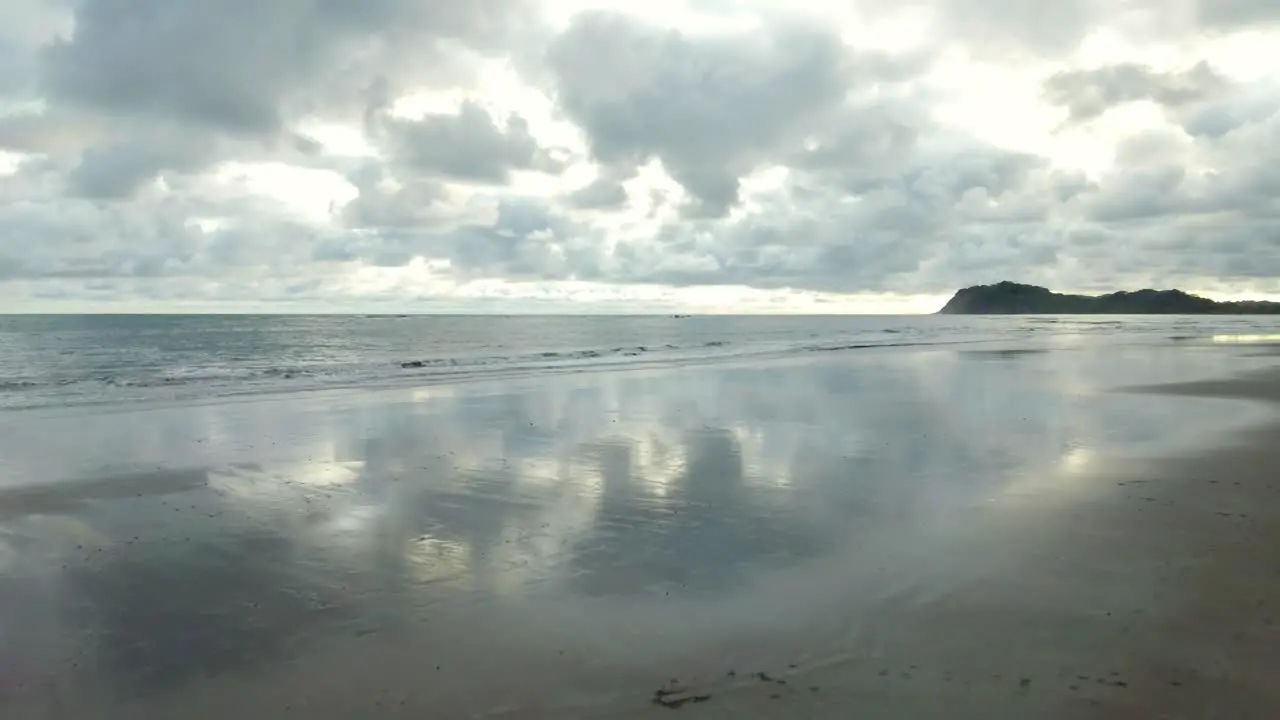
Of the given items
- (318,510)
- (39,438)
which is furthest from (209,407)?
(318,510)

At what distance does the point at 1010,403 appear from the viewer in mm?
23438

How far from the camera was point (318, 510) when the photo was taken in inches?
457

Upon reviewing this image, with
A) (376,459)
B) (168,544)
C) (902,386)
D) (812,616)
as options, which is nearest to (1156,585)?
(812,616)

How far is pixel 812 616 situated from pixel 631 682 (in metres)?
2.07

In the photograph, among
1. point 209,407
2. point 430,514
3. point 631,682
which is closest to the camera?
point 631,682

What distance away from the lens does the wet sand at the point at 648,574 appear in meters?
6.08

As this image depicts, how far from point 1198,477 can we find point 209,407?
26.7 metres

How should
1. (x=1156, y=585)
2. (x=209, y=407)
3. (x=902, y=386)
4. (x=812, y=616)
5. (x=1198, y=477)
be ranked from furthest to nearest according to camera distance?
(x=902, y=386) → (x=209, y=407) → (x=1198, y=477) → (x=1156, y=585) → (x=812, y=616)

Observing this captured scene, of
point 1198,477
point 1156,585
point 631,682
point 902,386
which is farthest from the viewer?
point 902,386

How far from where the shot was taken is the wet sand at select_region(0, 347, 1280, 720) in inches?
239

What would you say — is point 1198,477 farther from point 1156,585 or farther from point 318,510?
point 318,510

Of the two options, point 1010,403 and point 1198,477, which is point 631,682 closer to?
point 1198,477

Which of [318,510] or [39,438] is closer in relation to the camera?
[318,510]

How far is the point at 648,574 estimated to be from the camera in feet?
28.2
